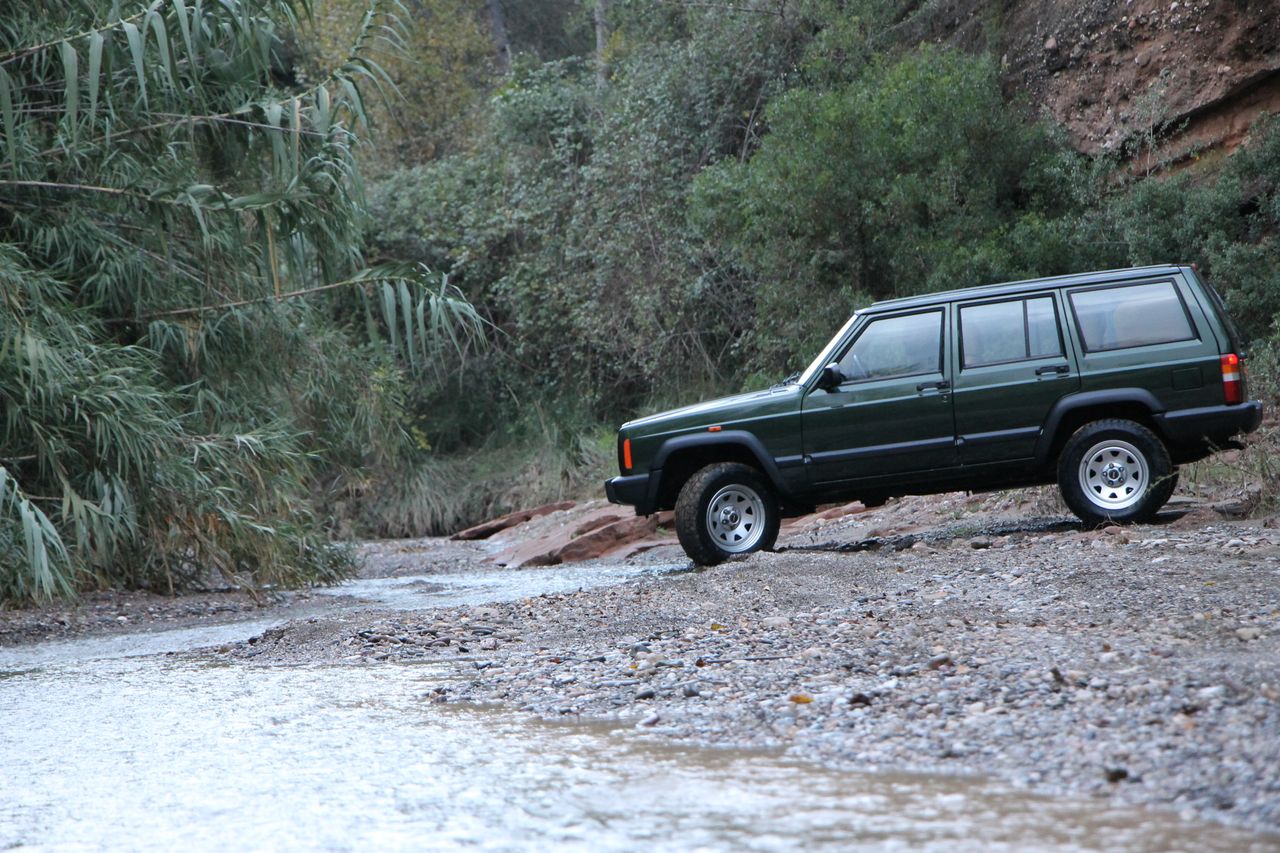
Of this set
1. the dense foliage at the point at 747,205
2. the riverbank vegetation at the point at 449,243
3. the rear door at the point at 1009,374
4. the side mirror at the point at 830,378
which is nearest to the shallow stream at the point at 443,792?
the riverbank vegetation at the point at 449,243

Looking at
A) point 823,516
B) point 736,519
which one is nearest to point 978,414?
point 736,519

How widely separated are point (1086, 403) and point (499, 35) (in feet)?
84.6

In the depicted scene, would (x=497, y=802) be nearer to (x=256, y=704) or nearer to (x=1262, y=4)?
(x=256, y=704)

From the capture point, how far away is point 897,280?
15734 millimetres

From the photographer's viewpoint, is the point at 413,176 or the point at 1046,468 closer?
the point at 1046,468

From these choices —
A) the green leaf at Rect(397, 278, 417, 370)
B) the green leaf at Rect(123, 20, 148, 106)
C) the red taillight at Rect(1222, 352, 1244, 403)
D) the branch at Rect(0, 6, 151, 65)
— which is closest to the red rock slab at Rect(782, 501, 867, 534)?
the green leaf at Rect(397, 278, 417, 370)

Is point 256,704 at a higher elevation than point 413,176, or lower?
lower

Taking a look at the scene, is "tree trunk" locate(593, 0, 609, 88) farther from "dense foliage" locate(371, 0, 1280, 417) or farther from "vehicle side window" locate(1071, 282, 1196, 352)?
"vehicle side window" locate(1071, 282, 1196, 352)

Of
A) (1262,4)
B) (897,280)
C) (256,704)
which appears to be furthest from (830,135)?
(256,704)

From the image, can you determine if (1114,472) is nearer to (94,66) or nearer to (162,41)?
(162,41)

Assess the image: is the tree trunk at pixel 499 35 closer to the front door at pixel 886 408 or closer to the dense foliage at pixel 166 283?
the dense foliage at pixel 166 283

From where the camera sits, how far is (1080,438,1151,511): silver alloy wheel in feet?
31.0

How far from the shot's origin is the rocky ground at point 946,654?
12.6ft

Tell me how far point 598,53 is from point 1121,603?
21905 mm
